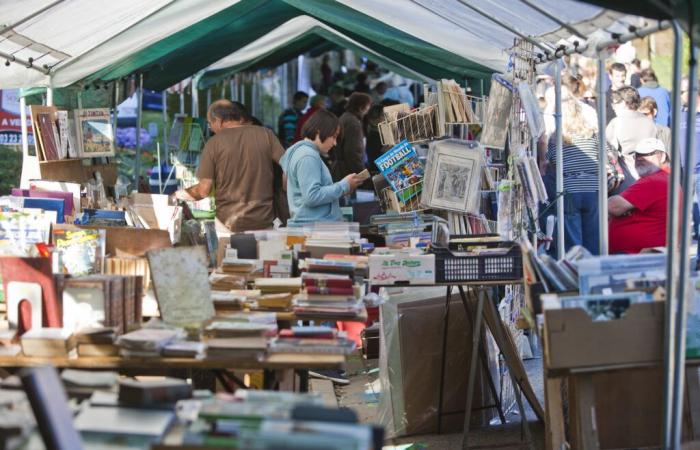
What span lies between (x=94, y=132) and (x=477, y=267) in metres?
4.78

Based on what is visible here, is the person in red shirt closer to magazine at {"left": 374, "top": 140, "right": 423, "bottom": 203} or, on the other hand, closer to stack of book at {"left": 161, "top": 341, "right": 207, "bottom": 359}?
magazine at {"left": 374, "top": 140, "right": 423, "bottom": 203}

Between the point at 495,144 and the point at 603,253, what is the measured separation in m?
2.00

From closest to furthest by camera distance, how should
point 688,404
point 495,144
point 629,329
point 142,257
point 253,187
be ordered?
point 629,329, point 688,404, point 142,257, point 495,144, point 253,187

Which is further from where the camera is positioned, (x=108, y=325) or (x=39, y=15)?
(x=39, y=15)

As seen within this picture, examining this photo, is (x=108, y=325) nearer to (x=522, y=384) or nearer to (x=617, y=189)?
(x=522, y=384)

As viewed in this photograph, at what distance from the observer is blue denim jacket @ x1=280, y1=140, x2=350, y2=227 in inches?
302

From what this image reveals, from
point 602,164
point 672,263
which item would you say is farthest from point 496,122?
point 672,263

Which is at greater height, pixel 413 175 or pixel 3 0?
pixel 3 0

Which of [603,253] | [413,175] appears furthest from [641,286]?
[413,175]

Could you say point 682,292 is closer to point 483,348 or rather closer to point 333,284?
point 333,284

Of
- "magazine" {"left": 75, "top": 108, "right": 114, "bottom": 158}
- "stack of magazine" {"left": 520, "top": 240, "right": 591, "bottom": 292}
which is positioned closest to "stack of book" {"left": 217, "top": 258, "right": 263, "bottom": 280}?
"stack of magazine" {"left": 520, "top": 240, "right": 591, "bottom": 292}

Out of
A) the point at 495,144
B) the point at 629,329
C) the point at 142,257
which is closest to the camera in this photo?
the point at 629,329

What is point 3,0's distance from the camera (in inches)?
266

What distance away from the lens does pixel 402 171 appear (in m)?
7.67
